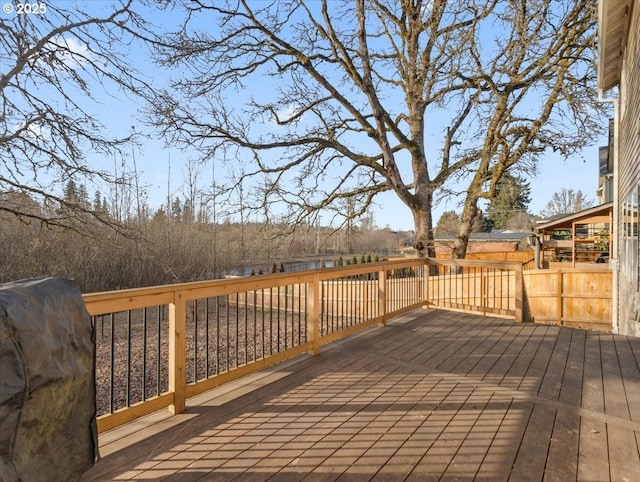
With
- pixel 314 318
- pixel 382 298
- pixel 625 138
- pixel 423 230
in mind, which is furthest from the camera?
pixel 423 230

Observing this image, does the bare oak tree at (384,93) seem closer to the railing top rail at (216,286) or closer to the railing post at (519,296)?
the railing post at (519,296)

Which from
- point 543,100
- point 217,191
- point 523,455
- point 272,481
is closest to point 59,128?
point 217,191

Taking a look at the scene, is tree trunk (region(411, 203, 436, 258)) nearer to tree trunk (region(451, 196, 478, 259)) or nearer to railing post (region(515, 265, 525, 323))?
tree trunk (region(451, 196, 478, 259))

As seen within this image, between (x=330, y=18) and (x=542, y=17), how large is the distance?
461cm

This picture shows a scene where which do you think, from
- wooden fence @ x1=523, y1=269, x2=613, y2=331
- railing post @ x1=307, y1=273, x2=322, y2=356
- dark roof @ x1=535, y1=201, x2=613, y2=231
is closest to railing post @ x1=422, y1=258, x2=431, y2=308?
wooden fence @ x1=523, y1=269, x2=613, y2=331

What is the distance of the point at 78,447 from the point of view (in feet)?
5.21

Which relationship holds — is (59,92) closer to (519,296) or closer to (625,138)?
(519,296)

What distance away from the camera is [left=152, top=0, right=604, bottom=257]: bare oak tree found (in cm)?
831

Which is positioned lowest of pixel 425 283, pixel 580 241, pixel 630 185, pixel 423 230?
pixel 425 283

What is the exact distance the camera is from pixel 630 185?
5.25 meters

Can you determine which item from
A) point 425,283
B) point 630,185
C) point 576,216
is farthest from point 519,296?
point 576,216

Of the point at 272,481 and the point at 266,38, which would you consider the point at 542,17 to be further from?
the point at 272,481

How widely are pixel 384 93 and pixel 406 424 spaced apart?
963 centimetres

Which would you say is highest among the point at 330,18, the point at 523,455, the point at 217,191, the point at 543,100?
the point at 330,18
